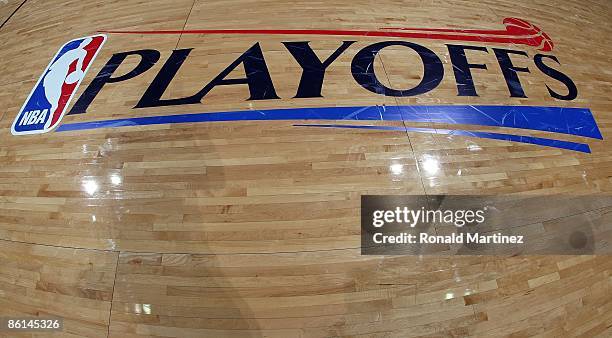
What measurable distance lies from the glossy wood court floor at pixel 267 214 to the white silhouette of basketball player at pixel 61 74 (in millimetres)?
160

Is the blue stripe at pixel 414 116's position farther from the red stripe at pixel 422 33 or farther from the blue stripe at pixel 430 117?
the red stripe at pixel 422 33

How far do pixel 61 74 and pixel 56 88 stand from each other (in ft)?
0.58

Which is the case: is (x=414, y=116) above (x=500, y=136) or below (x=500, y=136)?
above

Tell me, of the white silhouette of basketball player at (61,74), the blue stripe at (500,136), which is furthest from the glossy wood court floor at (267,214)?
the white silhouette of basketball player at (61,74)

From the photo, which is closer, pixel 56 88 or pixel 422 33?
pixel 56 88

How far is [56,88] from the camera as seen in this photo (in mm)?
2707

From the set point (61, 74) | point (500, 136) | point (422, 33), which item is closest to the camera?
point (500, 136)

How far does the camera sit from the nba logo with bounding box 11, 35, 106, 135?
2539mm

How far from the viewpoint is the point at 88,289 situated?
5.88 ft

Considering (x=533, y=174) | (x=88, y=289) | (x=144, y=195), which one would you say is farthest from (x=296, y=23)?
(x=88, y=289)

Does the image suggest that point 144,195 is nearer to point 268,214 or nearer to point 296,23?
point 268,214

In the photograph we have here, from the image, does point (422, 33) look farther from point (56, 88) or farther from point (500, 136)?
point (56, 88)

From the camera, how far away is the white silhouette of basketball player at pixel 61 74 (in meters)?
2.64

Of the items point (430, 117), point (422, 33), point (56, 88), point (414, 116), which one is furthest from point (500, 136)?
point (56, 88)
